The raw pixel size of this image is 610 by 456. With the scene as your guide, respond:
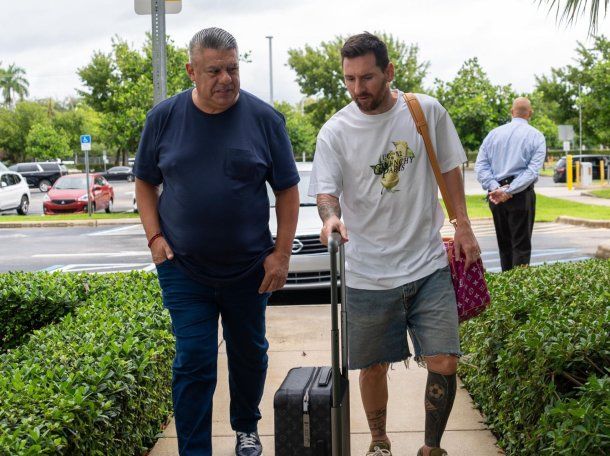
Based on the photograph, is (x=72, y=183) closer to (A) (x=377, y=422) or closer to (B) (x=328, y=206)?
(A) (x=377, y=422)

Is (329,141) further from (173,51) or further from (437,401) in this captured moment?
(173,51)

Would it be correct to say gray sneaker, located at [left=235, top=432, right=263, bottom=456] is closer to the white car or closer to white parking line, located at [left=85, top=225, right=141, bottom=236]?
white parking line, located at [left=85, top=225, right=141, bottom=236]

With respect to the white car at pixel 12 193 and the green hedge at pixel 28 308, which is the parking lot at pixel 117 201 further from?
the green hedge at pixel 28 308

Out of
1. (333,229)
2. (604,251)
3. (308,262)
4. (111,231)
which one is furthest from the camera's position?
(111,231)

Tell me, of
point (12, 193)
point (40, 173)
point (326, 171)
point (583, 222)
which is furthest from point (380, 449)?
point (40, 173)

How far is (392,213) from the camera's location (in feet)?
11.9

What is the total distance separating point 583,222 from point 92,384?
670 inches

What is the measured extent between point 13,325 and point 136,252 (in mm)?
10356

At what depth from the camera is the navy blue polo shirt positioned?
3674 mm

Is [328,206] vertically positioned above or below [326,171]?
below

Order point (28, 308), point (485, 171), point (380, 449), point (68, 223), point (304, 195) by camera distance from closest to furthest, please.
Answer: point (380, 449) < point (28, 308) < point (485, 171) < point (304, 195) < point (68, 223)

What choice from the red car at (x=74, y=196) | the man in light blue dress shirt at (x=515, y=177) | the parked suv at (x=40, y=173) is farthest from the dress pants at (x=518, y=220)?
the parked suv at (x=40, y=173)

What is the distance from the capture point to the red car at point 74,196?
28.0 metres

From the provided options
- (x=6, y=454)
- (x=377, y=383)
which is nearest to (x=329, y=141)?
(x=377, y=383)
